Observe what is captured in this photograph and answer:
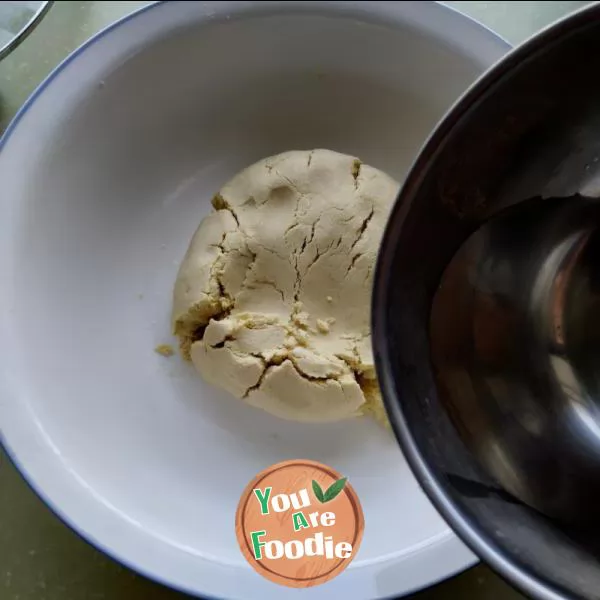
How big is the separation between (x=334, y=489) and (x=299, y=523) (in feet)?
0.21

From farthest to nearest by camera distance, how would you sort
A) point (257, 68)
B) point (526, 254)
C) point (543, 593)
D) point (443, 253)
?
point (257, 68) → point (526, 254) → point (443, 253) → point (543, 593)

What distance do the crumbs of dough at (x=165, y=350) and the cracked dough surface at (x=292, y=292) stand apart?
3cm

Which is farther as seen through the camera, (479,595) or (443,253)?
(479,595)

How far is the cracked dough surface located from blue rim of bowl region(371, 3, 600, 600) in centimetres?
22

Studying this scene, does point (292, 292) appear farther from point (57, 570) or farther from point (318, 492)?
point (57, 570)

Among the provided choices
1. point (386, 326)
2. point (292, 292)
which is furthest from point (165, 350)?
point (386, 326)

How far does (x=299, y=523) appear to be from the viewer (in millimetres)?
781

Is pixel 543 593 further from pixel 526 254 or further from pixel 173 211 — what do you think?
pixel 173 211

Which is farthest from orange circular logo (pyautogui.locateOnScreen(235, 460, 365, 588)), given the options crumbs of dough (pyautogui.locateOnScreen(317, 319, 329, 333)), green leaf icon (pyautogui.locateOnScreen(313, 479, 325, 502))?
crumbs of dough (pyautogui.locateOnScreen(317, 319, 329, 333))

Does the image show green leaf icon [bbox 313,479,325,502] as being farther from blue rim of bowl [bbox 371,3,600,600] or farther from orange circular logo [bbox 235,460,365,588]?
blue rim of bowl [bbox 371,3,600,600]

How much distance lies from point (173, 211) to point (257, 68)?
218 mm

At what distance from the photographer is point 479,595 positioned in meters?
0.79

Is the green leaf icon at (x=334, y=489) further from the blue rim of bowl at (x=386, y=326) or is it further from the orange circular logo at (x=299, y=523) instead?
the blue rim of bowl at (x=386, y=326)

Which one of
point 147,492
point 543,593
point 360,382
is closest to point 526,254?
point 360,382
